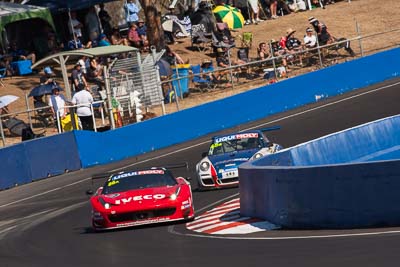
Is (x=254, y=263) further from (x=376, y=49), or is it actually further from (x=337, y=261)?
(x=376, y=49)

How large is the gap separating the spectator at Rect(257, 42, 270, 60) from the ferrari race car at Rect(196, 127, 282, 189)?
1452cm

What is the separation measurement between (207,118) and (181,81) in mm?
2645

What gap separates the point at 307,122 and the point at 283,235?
18.0 m

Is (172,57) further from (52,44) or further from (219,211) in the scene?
(219,211)

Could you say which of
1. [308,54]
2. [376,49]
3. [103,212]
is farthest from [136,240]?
[376,49]

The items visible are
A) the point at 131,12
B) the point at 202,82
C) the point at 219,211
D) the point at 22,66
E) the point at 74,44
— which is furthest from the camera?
the point at 131,12

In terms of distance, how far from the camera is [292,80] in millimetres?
35688

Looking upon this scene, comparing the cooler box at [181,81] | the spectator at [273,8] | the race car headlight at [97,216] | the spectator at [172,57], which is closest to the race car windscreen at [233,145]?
the race car headlight at [97,216]

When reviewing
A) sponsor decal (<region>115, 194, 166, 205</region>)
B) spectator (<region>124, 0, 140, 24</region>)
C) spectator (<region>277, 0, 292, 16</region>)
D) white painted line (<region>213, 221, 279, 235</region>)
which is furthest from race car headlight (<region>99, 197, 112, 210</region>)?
spectator (<region>277, 0, 292, 16</region>)

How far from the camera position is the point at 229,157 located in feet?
76.5

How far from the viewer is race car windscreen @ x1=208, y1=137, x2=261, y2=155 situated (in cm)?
2406

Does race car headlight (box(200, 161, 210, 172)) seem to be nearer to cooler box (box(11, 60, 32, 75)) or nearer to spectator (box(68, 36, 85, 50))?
cooler box (box(11, 60, 32, 75))

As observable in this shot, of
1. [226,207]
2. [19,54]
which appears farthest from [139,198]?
[19,54]

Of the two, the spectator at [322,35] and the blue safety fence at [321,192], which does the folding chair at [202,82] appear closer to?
the spectator at [322,35]
